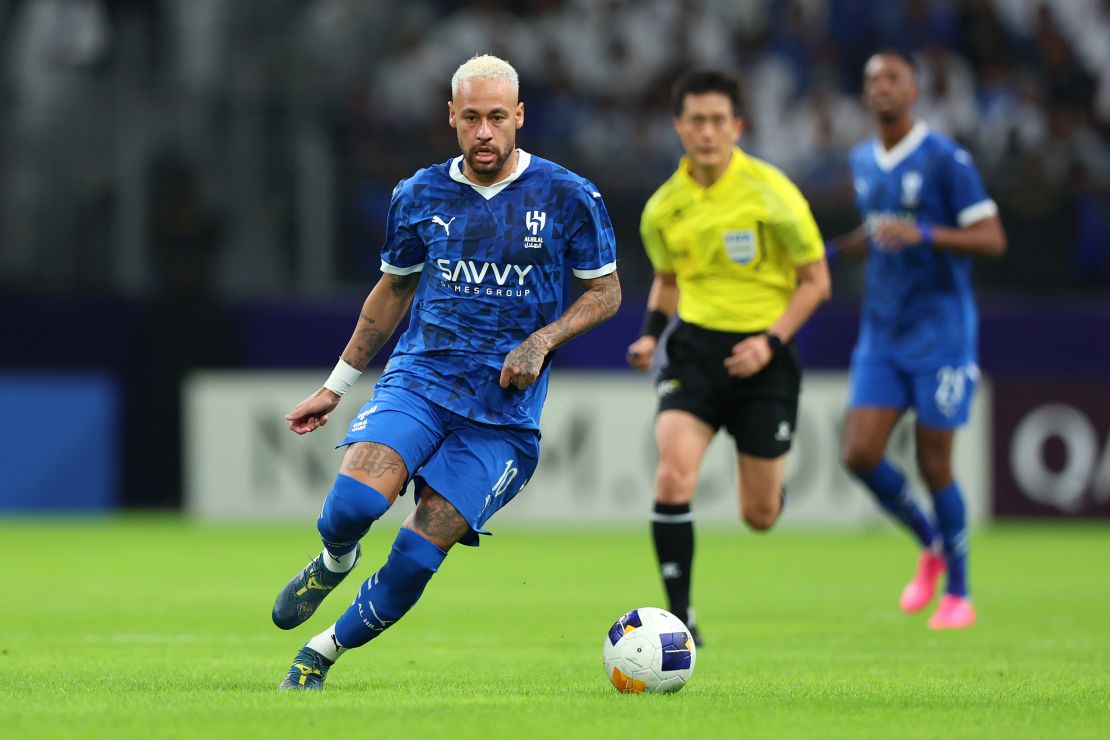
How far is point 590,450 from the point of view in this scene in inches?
651

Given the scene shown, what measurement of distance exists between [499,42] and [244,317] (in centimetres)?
396

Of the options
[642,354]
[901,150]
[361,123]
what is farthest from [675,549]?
[361,123]

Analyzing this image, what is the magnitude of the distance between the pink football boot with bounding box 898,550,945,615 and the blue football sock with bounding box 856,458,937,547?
96mm

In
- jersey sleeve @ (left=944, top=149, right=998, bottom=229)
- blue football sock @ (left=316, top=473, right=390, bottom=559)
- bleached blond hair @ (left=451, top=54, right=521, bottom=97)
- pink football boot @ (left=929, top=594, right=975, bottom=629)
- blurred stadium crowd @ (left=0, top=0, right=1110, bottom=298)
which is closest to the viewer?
blue football sock @ (left=316, top=473, right=390, bottom=559)

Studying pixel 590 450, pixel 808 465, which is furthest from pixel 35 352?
pixel 808 465

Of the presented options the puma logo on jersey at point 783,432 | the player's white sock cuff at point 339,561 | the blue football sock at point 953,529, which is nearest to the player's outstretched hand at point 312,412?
the player's white sock cuff at point 339,561

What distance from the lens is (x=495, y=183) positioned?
6.59 meters

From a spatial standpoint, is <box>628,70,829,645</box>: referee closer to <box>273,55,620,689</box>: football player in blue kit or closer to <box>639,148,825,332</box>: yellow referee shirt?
<box>639,148,825,332</box>: yellow referee shirt

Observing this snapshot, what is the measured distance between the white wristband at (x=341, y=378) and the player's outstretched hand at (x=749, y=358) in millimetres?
2197

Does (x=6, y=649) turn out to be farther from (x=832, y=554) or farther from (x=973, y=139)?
(x=973, y=139)

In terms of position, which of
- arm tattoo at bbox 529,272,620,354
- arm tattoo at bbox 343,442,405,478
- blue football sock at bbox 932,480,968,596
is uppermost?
arm tattoo at bbox 529,272,620,354

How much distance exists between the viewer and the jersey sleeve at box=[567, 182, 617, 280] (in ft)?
21.7

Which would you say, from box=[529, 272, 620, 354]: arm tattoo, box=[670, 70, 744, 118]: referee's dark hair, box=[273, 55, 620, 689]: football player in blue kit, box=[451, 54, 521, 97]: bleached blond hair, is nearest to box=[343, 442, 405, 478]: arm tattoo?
box=[273, 55, 620, 689]: football player in blue kit

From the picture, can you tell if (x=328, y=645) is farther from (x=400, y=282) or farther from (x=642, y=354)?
(x=642, y=354)
